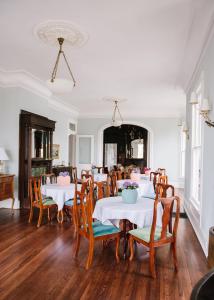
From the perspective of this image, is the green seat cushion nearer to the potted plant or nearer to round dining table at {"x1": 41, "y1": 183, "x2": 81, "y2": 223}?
round dining table at {"x1": 41, "y1": 183, "x2": 81, "y2": 223}

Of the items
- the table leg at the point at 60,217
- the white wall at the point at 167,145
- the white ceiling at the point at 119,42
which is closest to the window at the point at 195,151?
the white ceiling at the point at 119,42

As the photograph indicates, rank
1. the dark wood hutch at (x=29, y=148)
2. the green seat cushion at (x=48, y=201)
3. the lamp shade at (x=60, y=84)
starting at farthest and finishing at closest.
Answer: the dark wood hutch at (x=29, y=148)
the green seat cushion at (x=48, y=201)
the lamp shade at (x=60, y=84)

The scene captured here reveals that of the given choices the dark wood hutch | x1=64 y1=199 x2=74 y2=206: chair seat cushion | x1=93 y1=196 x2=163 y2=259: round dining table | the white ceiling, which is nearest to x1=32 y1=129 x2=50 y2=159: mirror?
the dark wood hutch

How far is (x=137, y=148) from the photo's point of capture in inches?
489

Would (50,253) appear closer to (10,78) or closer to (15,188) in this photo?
(15,188)

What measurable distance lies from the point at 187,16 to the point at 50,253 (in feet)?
12.4

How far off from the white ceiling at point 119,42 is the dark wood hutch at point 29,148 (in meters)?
1.23

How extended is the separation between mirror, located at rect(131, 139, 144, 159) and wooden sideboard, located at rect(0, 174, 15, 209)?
7452mm

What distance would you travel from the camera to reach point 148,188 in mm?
6414

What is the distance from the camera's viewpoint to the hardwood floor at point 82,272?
2.64 m

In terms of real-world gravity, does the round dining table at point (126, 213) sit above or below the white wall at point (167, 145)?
below

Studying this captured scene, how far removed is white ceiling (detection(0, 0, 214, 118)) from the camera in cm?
318

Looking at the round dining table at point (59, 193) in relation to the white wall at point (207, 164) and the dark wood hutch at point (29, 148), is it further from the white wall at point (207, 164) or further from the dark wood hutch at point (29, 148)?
the white wall at point (207, 164)

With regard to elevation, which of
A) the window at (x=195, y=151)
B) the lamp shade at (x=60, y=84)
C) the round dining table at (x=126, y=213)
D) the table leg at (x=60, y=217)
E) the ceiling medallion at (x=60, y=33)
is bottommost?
the table leg at (x=60, y=217)
